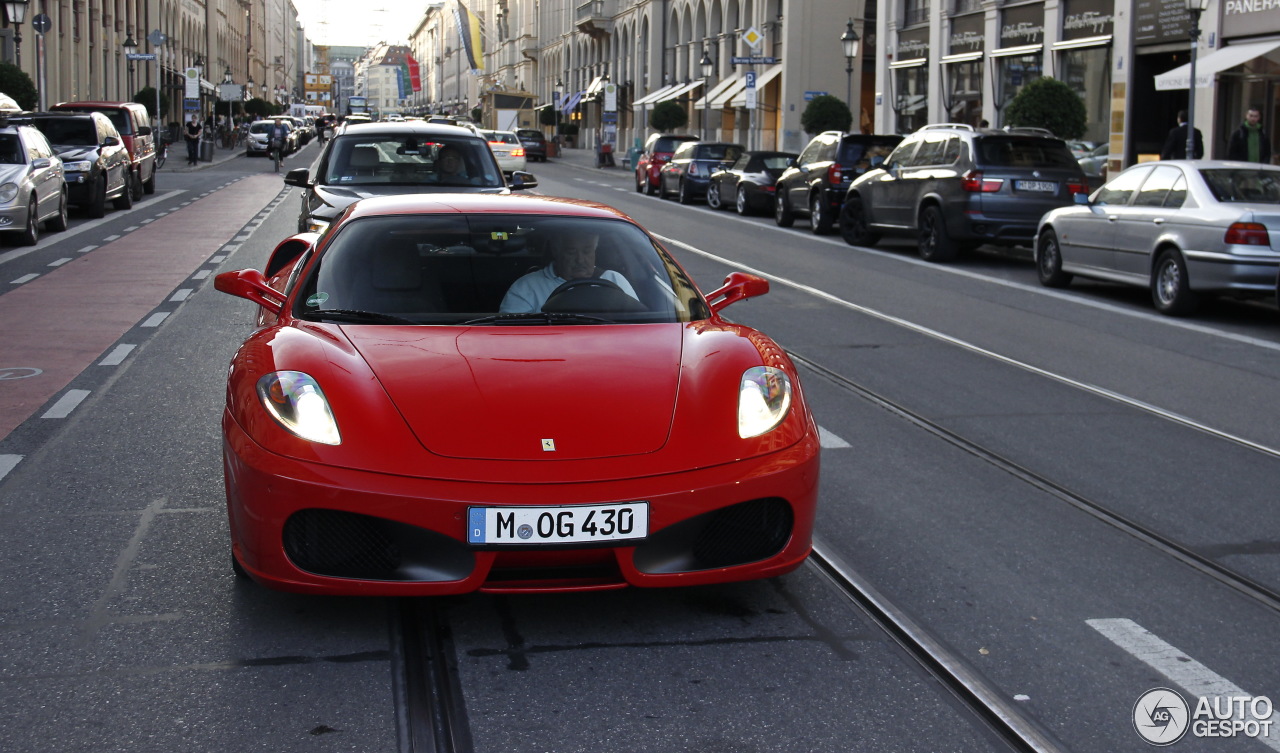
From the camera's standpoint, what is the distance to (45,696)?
3729 millimetres

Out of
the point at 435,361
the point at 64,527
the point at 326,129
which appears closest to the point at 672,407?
the point at 435,361

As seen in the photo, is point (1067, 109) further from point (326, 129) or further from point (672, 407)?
point (326, 129)

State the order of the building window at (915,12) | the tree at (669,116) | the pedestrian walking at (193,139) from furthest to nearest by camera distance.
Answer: the tree at (669,116)
the pedestrian walking at (193,139)
the building window at (915,12)

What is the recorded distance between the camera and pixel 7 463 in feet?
21.4

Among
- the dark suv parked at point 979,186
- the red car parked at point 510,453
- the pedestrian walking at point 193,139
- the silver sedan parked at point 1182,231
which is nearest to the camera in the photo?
the red car parked at point 510,453

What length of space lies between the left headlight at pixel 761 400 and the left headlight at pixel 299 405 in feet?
4.03

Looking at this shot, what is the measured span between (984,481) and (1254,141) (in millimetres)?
15348

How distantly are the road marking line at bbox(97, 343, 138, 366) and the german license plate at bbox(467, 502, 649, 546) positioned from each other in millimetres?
6212

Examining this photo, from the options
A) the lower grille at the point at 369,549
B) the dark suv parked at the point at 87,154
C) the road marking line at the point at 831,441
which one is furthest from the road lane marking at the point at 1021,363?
the dark suv parked at the point at 87,154

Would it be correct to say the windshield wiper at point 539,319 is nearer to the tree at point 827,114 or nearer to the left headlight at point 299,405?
the left headlight at point 299,405

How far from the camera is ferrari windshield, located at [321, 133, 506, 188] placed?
1311cm

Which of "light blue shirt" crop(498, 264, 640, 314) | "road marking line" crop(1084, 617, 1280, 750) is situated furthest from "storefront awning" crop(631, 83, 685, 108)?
"road marking line" crop(1084, 617, 1280, 750)

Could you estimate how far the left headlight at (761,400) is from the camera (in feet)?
14.6

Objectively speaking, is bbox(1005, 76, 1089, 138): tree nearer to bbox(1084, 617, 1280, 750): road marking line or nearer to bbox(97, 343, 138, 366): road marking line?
bbox(97, 343, 138, 366): road marking line
